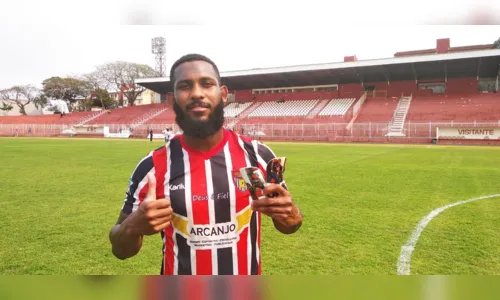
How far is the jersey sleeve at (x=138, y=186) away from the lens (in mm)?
1138

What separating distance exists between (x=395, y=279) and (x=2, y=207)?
4.43 m

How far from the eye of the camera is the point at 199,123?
1111mm

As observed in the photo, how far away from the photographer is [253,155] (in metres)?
1.20

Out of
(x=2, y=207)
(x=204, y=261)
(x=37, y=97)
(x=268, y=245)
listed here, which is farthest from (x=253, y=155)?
(x=2, y=207)

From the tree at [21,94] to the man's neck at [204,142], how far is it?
999 millimetres

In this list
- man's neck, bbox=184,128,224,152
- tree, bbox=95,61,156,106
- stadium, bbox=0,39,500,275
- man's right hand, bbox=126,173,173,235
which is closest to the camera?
man's right hand, bbox=126,173,173,235

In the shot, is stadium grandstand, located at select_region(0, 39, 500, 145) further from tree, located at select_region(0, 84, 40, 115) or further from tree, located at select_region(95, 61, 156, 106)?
tree, located at select_region(0, 84, 40, 115)

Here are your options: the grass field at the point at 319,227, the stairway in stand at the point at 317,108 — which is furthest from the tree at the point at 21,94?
the stairway in stand at the point at 317,108

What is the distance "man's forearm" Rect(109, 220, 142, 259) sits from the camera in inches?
40.5

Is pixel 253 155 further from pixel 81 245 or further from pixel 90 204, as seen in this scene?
pixel 90 204

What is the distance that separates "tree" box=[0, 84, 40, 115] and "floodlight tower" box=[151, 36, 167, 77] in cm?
75

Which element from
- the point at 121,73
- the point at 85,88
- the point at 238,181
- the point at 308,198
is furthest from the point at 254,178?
the point at 308,198

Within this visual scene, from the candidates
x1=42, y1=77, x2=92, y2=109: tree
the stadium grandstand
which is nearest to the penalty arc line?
the stadium grandstand

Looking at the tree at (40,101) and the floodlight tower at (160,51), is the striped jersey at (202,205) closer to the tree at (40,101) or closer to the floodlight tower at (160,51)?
the floodlight tower at (160,51)
